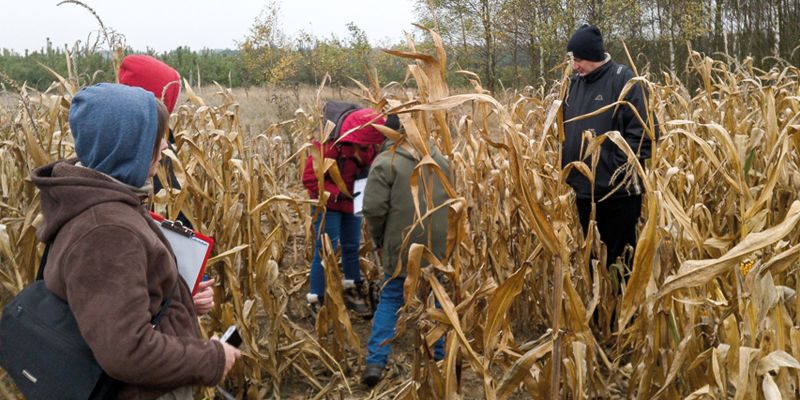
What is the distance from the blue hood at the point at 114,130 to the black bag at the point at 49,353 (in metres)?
0.28

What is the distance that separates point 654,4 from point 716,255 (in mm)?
19473

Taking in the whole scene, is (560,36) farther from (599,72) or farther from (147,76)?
(147,76)

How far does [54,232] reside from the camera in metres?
1.44

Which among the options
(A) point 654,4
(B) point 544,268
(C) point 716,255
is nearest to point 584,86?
(B) point 544,268

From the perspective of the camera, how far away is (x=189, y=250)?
174cm

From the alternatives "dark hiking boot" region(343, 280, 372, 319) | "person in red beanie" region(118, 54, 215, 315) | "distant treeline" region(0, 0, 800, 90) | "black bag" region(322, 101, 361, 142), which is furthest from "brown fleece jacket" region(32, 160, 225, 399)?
"distant treeline" region(0, 0, 800, 90)

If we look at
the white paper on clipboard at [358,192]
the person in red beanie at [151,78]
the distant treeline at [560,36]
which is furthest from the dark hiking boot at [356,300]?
the distant treeline at [560,36]

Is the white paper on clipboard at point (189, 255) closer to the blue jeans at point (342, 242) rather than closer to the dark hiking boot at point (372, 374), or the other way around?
the dark hiking boot at point (372, 374)

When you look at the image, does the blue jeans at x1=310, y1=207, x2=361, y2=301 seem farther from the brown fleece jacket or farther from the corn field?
the brown fleece jacket

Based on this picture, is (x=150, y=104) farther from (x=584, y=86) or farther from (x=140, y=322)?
(x=584, y=86)

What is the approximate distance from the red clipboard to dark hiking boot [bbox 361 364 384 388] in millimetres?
1681

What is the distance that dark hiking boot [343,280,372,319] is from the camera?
4285 mm

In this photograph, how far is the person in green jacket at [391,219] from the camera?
10.5ft

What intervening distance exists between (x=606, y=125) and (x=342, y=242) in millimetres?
1712
